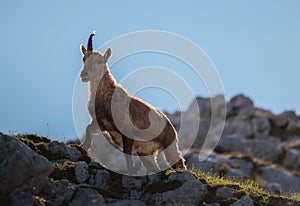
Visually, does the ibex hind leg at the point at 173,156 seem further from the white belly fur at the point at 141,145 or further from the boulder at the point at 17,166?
the boulder at the point at 17,166

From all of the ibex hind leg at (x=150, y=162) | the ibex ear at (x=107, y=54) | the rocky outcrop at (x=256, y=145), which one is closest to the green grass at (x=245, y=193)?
the ibex hind leg at (x=150, y=162)

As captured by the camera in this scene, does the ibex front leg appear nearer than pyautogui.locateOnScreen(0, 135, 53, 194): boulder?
No

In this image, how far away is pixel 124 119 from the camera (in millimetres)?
19984

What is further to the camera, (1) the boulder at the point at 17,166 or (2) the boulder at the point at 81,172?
(2) the boulder at the point at 81,172

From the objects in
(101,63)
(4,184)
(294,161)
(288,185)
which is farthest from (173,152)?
(294,161)

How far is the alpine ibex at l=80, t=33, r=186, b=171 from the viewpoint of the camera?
19969 millimetres

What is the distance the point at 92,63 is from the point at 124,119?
2.69 meters

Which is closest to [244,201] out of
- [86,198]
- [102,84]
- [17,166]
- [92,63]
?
[86,198]

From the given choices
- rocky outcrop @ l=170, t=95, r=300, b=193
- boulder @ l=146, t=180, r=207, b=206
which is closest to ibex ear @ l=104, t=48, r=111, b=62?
boulder @ l=146, t=180, r=207, b=206

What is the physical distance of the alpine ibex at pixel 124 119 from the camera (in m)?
20.0

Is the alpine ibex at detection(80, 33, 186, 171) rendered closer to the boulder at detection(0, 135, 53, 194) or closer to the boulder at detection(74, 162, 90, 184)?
the boulder at detection(74, 162, 90, 184)

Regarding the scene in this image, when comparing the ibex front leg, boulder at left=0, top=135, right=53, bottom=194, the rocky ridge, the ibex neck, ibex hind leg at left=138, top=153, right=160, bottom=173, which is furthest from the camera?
the ibex neck

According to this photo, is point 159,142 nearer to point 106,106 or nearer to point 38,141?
point 106,106

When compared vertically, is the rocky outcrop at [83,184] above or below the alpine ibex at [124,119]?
below
